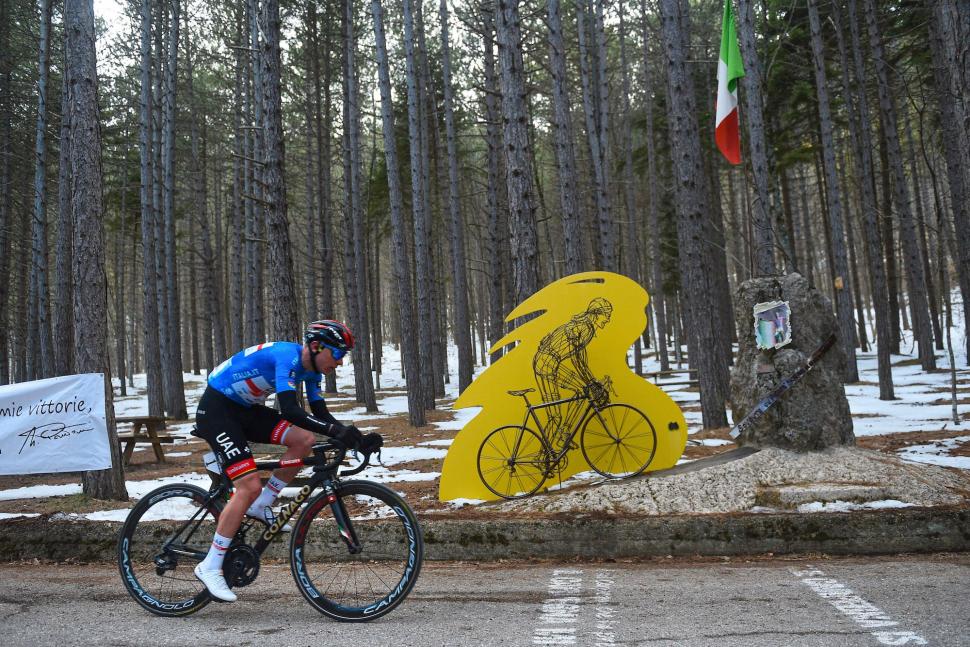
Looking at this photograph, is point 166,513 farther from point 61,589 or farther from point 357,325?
point 357,325

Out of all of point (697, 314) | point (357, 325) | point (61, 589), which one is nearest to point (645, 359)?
point (357, 325)

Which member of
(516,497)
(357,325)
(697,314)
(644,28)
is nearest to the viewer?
(516,497)

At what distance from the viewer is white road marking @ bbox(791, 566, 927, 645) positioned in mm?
3919

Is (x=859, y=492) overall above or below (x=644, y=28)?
below

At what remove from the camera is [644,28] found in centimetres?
2891

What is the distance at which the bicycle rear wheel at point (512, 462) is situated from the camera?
749cm

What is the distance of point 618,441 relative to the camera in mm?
7633

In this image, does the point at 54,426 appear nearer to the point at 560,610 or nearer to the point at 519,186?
the point at 560,610

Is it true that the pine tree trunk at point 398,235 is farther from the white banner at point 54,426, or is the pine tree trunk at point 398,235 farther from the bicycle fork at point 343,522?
the bicycle fork at point 343,522

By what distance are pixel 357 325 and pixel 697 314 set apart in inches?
481

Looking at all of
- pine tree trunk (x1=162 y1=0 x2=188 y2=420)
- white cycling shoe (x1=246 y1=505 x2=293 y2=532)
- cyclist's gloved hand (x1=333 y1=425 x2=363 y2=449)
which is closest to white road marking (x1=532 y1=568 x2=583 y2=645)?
cyclist's gloved hand (x1=333 y1=425 x2=363 y2=449)

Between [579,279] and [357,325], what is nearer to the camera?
[579,279]
